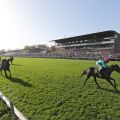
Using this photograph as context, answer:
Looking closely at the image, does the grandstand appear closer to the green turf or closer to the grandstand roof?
the grandstand roof

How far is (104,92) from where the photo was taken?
9383mm

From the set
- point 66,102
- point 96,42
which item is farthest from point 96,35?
point 66,102

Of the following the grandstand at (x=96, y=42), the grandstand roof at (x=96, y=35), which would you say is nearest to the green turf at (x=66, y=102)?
the grandstand at (x=96, y=42)

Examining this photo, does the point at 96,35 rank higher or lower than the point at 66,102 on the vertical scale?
higher

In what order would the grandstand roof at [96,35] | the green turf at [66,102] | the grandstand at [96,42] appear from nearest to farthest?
the green turf at [66,102], the grandstand at [96,42], the grandstand roof at [96,35]

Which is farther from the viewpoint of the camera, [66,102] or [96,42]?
[96,42]

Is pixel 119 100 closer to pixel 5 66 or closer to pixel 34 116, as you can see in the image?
pixel 34 116

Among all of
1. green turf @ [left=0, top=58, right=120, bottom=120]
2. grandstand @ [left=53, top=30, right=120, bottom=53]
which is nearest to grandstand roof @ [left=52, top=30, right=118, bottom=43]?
grandstand @ [left=53, top=30, right=120, bottom=53]

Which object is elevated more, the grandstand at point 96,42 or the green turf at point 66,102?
the grandstand at point 96,42

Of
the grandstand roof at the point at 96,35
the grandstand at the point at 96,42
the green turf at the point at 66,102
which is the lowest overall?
the green turf at the point at 66,102

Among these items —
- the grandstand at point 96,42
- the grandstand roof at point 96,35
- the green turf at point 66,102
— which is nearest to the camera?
the green turf at point 66,102

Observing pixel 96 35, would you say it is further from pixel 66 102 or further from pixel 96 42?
pixel 66 102

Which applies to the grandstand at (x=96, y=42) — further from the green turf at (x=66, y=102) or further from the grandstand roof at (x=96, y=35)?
the green turf at (x=66, y=102)

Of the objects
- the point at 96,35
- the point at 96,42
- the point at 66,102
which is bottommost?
the point at 66,102
